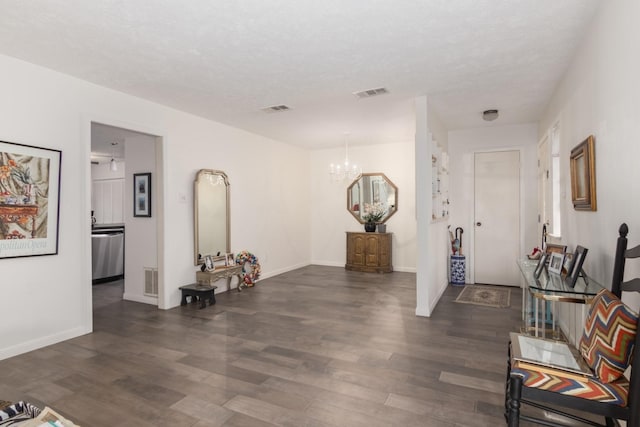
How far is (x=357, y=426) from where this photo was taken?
2090mm

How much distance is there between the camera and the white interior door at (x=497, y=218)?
18.8 feet

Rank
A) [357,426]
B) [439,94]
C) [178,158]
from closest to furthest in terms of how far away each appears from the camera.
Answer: [357,426] → [439,94] → [178,158]

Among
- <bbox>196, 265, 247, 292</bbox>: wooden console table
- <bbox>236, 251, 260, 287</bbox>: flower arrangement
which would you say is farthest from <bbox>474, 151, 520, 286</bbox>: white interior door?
<bbox>196, 265, 247, 292</bbox>: wooden console table

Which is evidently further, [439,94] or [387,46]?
[439,94]

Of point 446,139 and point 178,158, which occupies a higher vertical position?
point 446,139

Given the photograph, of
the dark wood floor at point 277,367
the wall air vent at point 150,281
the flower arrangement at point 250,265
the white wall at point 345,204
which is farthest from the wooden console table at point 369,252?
the wall air vent at point 150,281

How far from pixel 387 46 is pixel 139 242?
13.7 ft

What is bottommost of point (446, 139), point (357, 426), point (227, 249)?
point (357, 426)

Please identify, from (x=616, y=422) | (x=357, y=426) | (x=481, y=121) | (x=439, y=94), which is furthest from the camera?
(x=481, y=121)

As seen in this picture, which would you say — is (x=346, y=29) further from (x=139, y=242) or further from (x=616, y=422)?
(x=139, y=242)

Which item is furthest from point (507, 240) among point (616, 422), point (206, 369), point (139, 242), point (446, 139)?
point (139, 242)

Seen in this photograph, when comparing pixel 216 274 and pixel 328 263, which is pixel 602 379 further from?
pixel 328 263

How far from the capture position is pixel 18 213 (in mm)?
3148

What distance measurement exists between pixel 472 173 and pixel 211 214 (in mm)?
4264
